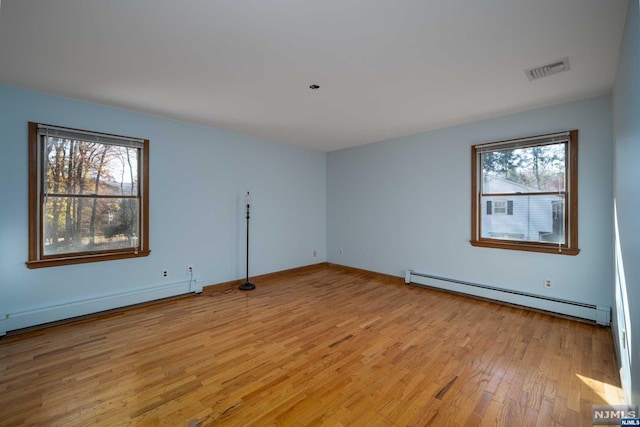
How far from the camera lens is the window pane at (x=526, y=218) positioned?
3.42 meters

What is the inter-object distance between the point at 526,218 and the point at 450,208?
993 millimetres

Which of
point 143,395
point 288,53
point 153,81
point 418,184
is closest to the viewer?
point 143,395

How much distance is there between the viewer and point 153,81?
273 centimetres

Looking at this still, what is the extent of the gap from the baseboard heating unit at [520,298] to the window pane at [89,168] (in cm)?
464

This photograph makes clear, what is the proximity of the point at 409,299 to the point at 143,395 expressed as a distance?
11.1ft

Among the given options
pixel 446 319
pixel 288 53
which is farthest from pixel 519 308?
pixel 288 53

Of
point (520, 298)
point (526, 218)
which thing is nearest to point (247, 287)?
point (520, 298)

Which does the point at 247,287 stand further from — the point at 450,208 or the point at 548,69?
the point at 548,69

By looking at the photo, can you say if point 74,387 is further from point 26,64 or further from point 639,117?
point 639,117

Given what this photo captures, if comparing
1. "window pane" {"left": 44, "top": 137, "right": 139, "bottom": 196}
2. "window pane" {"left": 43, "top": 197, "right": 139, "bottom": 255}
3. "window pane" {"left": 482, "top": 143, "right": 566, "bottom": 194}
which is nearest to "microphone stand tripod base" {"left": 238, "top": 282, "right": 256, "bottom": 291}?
"window pane" {"left": 43, "top": 197, "right": 139, "bottom": 255}

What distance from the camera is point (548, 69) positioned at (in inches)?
98.3

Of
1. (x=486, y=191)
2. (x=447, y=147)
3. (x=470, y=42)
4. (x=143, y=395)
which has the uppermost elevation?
(x=470, y=42)

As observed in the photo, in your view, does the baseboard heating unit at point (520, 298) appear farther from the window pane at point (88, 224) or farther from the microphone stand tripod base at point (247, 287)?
the window pane at point (88, 224)

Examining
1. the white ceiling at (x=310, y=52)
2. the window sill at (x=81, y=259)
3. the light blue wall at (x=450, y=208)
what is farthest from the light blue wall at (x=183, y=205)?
the light blue wall at (x=450, y=208)
